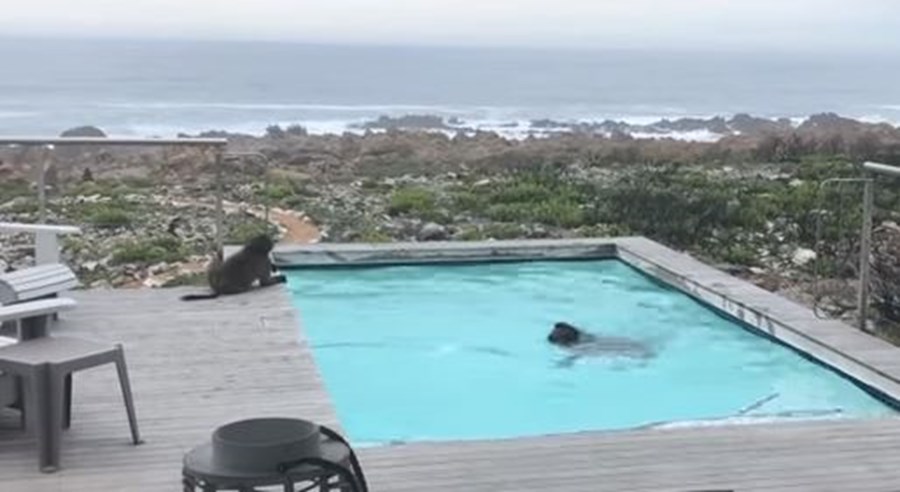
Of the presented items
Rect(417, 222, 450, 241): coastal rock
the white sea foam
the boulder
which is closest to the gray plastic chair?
the boulder

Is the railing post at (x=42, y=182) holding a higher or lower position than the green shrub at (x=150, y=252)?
higher

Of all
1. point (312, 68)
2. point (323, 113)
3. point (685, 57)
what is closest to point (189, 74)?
point (312, 68)

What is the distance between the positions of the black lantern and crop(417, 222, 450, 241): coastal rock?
6.90m

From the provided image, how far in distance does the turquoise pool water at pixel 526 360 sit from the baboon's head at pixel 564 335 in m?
0.06

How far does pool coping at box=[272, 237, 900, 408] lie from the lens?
545cm

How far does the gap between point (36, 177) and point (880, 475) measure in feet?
15.9

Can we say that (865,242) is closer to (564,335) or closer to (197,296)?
(564,335)

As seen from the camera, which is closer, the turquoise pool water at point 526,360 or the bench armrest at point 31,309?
the bench armrest at point 31,309

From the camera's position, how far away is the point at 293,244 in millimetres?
8633

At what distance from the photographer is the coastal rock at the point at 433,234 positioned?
943 centimetres

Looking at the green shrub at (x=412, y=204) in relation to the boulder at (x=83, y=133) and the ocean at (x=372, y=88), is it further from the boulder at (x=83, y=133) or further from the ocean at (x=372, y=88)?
the ocean at (x=372, y=88)

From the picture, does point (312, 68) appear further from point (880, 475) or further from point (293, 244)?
point (880, 475)

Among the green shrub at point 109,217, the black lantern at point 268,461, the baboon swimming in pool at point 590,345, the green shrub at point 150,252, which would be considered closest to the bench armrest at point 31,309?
the black lantern at point 268,461

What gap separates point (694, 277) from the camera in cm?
748
